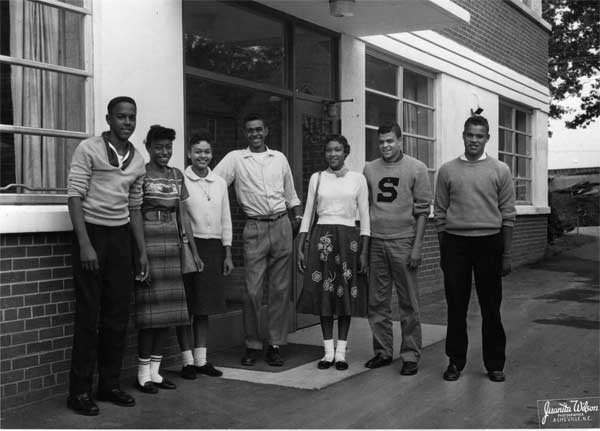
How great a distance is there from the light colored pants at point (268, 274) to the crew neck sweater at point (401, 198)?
78cm

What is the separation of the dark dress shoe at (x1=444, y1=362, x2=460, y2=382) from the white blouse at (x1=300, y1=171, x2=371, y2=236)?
1.22m

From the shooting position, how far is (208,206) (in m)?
6.11

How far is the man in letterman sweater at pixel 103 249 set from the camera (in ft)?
16.6

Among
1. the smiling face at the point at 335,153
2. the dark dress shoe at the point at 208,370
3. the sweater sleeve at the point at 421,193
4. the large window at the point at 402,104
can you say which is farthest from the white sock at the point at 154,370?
the large window at the point at 402,104

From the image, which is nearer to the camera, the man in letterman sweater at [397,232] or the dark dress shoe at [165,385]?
the dark dress shoe at [165,385]

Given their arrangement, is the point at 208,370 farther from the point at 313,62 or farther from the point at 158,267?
the point at 313,62

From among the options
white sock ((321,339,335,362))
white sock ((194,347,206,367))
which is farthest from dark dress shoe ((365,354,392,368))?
white sock ((194,347,206,367))

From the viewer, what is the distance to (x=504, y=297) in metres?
11.0

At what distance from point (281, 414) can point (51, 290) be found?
67.8 inches

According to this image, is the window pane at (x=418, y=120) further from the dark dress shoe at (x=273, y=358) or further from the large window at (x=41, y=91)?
the large window at (x=41, y=91)

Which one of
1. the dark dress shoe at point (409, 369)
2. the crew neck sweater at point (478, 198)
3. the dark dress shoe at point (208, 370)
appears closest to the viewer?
the crew neck sweater at point (478, 198)

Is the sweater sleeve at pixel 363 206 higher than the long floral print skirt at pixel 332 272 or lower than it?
higher

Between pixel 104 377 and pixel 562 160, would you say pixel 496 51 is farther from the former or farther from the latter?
pixel 562 160

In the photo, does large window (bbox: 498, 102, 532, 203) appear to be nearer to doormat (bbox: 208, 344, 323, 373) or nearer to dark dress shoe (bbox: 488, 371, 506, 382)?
doormat (bbox: 208, 344, 323, 373)
